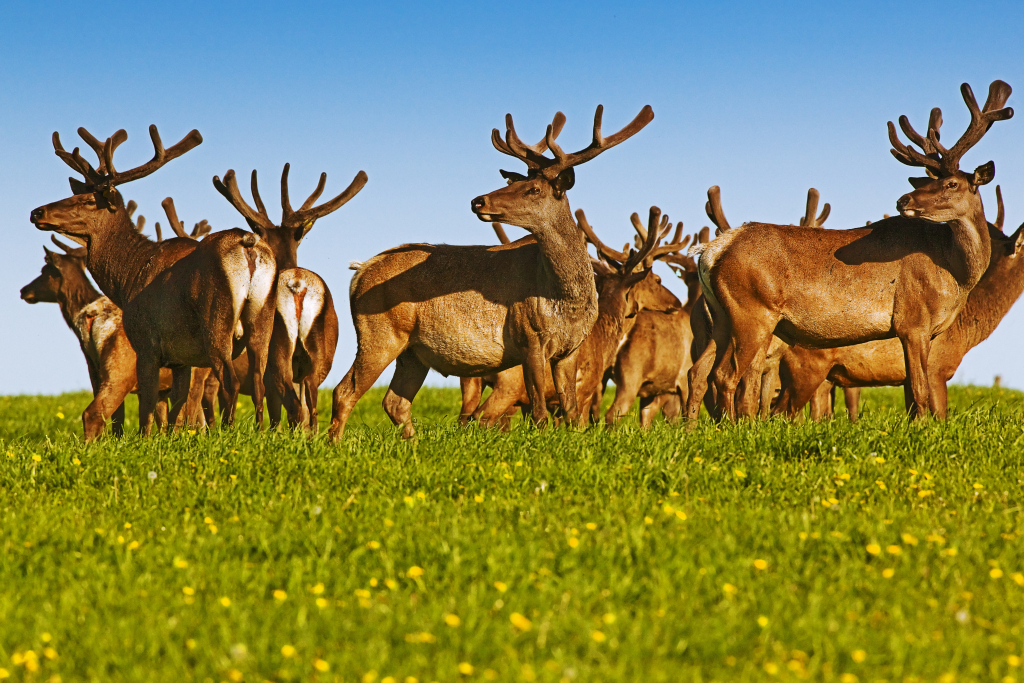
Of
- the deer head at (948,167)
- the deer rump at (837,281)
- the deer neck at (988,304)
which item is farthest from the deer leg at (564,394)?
the deer neck at (988,304)

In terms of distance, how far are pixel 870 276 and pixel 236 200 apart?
668 centimetres

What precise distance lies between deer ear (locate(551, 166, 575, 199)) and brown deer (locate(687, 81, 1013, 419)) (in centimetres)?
140

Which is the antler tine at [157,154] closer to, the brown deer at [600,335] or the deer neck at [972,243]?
the brown deer at [600,335]

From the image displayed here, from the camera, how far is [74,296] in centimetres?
1193

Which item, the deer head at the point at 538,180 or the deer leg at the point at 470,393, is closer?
the deer head at the point at 538,180

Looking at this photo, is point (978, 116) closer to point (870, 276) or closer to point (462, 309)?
point (870, 276)

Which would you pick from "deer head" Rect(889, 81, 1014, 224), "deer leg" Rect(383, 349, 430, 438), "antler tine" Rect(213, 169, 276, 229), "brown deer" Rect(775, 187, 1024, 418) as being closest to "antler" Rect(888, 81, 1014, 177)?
"deer head" Rect(889, 81, 1014, 224)

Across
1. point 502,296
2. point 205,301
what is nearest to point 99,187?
point 205,301

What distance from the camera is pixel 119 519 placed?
551 centimetres

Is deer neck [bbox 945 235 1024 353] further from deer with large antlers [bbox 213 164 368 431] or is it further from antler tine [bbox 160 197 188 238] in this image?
antler tine [bbox 160 197 188 238]

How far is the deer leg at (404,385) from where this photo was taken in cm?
985

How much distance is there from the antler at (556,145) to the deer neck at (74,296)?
559 centimetres

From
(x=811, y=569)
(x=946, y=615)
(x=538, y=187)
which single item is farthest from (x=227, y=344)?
(x=946, y=615)

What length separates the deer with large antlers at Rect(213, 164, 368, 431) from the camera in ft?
35.0
